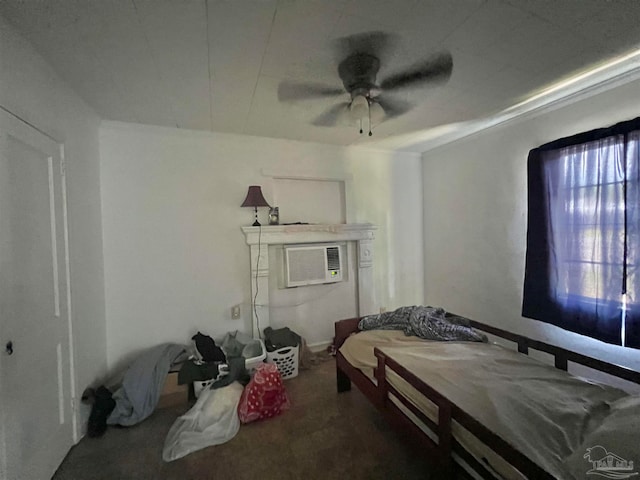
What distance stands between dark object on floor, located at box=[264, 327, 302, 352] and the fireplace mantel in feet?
0.46

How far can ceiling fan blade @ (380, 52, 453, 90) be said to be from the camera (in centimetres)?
163

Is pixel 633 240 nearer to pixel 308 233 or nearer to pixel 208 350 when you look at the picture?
pixel 308 233

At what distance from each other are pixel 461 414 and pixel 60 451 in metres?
2.23

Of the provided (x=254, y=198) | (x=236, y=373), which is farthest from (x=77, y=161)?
(x=236, y=373)

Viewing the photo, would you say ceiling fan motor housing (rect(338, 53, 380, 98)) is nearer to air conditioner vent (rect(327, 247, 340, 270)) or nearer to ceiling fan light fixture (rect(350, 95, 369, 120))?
ceiling fan light fixture (rect(350, 95, 369, 120))

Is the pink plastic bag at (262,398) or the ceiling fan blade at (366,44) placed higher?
the ceiling fan blade at (366,44)

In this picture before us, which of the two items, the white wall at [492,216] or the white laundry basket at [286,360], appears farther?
the white laundry basket at [286,360]

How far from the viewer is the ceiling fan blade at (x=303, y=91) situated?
1.85 m

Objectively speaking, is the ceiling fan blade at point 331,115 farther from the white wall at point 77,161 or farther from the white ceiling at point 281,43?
the white wall at point 77,161

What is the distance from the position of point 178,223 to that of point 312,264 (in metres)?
1.40

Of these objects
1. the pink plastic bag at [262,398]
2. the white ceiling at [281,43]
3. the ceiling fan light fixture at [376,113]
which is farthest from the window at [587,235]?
the pink plastic bag at [262,398]

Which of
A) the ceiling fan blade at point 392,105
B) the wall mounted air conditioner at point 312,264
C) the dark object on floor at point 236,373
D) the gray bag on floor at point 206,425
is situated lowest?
the gray bag on floor at point 206,425

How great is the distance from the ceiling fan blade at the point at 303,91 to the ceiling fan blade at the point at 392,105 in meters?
0.32

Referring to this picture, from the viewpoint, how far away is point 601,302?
1945 mm
